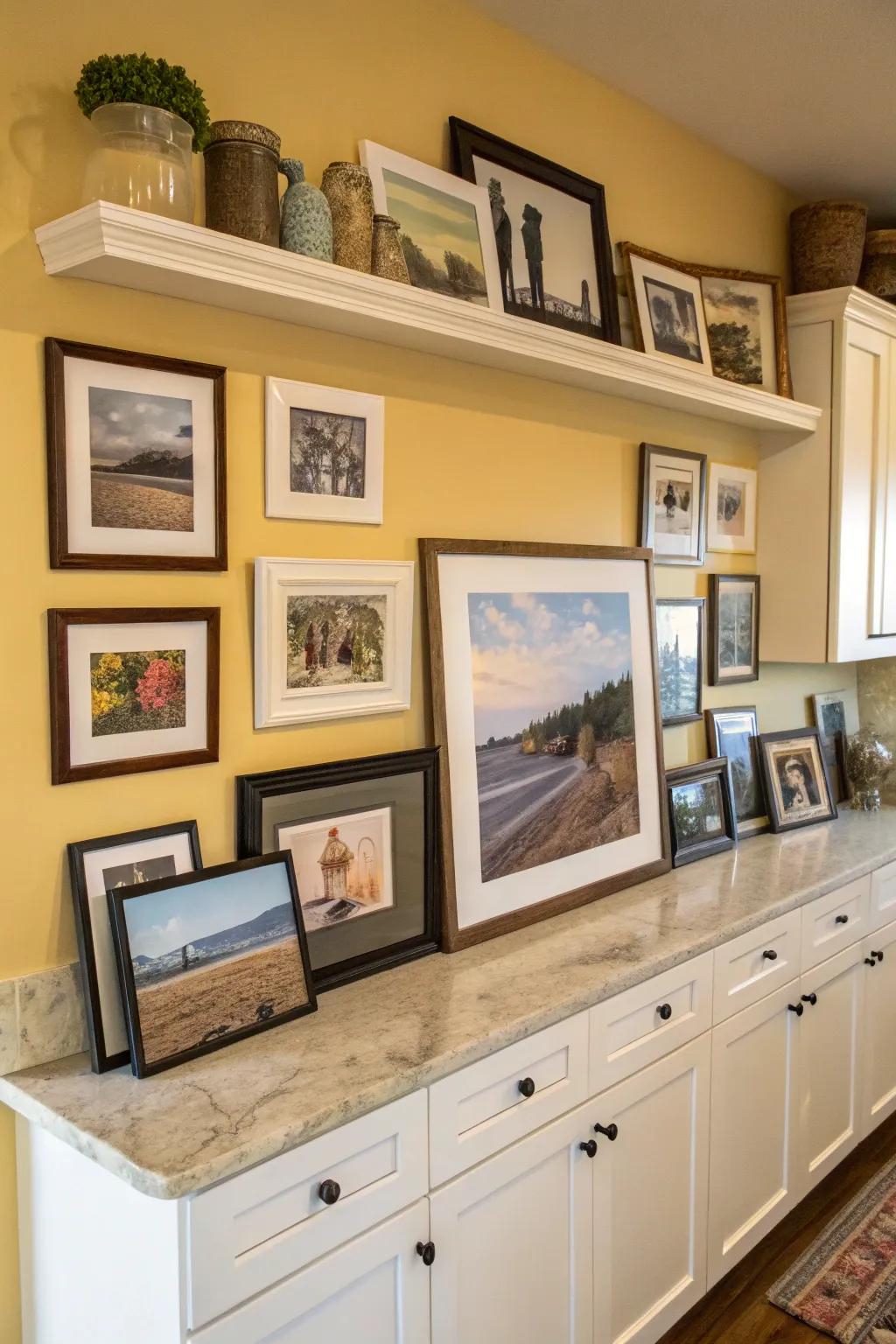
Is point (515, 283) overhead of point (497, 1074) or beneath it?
overhead

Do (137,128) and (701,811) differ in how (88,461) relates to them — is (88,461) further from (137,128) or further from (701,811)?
(701,811)

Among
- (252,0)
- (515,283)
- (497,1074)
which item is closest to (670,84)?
(515,283)

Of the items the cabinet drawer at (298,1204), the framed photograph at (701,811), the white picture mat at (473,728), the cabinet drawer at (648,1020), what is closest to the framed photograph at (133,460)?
the white picture mat at (473,728)

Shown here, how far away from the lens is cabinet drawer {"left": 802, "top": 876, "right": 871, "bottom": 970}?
246 cm

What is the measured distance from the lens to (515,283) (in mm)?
2170

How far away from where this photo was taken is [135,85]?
138 centimetres

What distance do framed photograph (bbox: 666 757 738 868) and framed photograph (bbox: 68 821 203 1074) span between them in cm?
144

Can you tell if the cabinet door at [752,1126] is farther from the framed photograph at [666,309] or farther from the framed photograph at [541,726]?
the framed photograph at [666,309]

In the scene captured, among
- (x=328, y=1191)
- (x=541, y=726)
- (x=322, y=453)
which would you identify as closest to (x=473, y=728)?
(x=541, y=726)

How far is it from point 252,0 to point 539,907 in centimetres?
178

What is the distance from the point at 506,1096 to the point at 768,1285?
118 cm

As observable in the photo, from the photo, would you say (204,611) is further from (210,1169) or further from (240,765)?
(210,1169)

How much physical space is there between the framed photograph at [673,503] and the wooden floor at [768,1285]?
1.72 meters

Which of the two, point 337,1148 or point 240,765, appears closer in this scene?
point 337,1148
